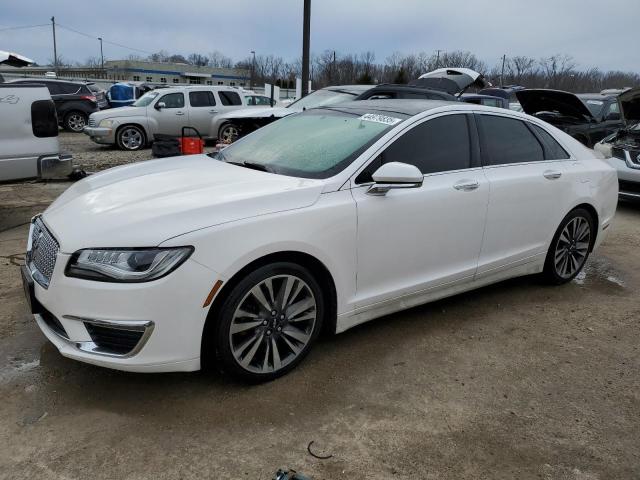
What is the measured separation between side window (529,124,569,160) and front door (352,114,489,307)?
2.91 ft

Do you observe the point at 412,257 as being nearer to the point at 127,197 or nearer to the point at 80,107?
the point at 127,197

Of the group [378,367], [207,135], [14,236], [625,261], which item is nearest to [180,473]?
[378,367]

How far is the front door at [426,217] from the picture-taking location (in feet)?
10.7

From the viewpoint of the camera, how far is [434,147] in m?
3.70

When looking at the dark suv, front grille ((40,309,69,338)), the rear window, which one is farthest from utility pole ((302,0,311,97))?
front grille ((40,309,69,338))

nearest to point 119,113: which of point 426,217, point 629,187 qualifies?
point 629,187

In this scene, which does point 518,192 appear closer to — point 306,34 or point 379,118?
point 379,118

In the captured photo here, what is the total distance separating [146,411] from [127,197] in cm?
117

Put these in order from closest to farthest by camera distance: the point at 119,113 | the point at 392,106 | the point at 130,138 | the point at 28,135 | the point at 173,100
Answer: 1. the point at 392,106
2. the point at 28,135
3. the point at 119,113
4. the point at 130,138
5. the point at 173,100

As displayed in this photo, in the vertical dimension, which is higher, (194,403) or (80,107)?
(80,107)

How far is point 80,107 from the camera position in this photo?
18.0 m

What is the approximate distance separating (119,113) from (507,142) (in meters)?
11.6

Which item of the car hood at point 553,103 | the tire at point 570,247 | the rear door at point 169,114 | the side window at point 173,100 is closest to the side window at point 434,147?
the tire at point 570,247

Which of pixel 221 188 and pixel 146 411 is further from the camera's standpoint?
pixel 221 188
